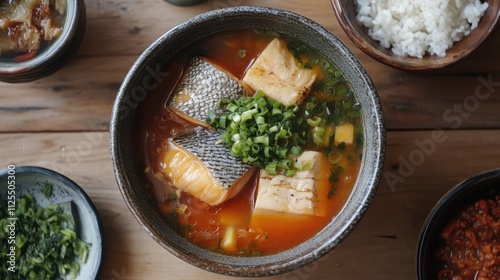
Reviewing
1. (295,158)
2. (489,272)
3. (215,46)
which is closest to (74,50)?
(215,46)

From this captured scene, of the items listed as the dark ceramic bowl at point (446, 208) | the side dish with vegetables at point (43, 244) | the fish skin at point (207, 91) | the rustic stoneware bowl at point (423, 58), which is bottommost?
the side dish with vegetables at point (43, 244)

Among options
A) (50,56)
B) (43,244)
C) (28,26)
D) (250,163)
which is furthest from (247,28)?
(43,244)

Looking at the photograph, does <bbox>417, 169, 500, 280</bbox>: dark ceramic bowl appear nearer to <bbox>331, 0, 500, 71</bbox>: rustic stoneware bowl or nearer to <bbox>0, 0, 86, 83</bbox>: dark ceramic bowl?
<bbox>331, 0, 500, 71</bbox>: rustic stoneware bowl

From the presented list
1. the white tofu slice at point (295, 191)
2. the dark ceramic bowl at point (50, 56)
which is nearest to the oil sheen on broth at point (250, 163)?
the white tofu slice at point (295, 191)

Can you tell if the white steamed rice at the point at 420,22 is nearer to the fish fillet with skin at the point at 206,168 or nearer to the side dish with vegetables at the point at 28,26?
the fish fillet with skin at the point at 206,168

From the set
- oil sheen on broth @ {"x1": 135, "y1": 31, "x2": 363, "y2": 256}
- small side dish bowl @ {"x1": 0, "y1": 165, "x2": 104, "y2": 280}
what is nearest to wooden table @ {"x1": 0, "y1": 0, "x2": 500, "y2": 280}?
small side dish bowl @ {"x1": 0, "y1": 165, "x2": 104, "y2": 280}

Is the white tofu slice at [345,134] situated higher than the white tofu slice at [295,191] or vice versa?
the white tofu slice at [345,134]

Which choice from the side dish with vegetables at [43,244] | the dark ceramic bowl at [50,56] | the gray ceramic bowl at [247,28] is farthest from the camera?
the side dish with vegetables at [43,244]
